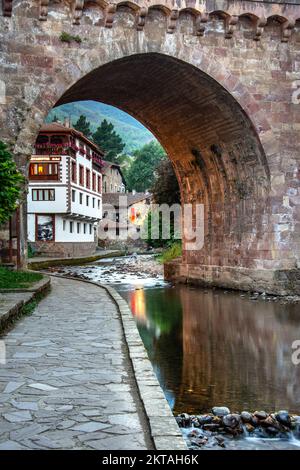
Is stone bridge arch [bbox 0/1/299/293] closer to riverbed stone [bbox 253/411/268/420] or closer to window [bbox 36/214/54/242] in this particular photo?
riverbed stone [bbox 253/411/268/420]

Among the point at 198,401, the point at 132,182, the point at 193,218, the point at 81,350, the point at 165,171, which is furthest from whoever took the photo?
the point at 132,182

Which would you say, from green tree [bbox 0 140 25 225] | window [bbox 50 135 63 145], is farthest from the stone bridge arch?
window [bbox 50 135 63 145]

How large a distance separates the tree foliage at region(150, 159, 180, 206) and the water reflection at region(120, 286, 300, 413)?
46.7ft

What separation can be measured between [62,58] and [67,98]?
364 centimetres

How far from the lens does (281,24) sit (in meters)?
16.7

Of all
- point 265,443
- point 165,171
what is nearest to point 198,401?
point 265,443

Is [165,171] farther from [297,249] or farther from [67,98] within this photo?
[297,249]

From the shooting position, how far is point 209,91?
16.6m

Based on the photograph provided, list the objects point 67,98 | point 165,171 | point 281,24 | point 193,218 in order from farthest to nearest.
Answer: point 165,171 → point 193,218 → point 67,98 → point 281,24

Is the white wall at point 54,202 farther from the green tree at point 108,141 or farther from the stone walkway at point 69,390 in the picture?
the green tree at point 108,141

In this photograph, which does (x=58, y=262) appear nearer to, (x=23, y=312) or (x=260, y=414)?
(x=23, y=312)

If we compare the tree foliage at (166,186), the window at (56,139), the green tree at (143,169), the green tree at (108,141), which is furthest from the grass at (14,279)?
the green tree at (143,169)

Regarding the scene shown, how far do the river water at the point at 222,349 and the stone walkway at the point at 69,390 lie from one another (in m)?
0.92

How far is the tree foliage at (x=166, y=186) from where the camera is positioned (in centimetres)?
2948
